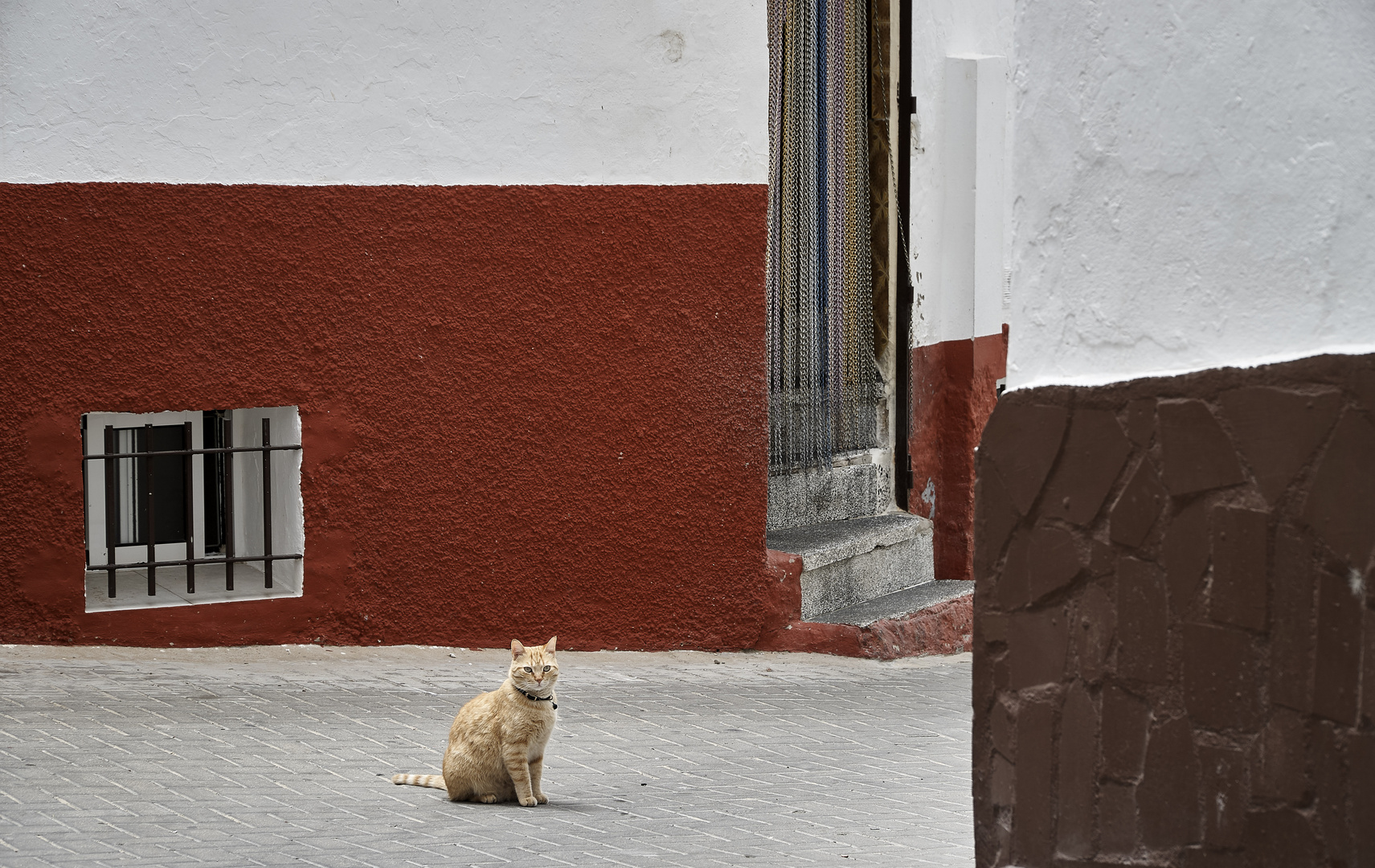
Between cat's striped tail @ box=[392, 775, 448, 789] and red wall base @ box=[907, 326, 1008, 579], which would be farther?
red wall base @ box=[907, 326, 1008, 579]

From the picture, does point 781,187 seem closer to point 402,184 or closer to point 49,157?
point 402,184

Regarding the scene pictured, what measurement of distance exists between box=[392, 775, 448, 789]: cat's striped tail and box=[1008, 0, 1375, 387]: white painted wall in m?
2.98

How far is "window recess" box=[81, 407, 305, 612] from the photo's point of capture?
24.5 feet

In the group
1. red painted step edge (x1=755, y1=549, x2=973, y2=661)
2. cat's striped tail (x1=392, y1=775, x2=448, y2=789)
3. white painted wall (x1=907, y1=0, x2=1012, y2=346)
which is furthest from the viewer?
white painted wall (x1=907, y1=0, x2=1012, y2=346)

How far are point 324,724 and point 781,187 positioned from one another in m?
4.54

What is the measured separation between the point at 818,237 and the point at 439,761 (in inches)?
187

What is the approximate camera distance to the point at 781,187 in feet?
30.5

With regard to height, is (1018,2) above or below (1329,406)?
above

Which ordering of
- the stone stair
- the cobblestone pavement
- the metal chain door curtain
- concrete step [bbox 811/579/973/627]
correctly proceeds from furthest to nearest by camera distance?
the metal chain door curtain, concrete step [bbox 811/579/973/627], the stone stair, the cobblestone pavement

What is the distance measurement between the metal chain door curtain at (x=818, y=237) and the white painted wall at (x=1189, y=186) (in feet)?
18.2

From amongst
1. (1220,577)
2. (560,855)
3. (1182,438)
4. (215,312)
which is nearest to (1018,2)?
(1182,438)

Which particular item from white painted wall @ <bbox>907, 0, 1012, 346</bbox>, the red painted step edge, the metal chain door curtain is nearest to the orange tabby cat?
the red painted step edge

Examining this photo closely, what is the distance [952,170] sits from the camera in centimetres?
1040

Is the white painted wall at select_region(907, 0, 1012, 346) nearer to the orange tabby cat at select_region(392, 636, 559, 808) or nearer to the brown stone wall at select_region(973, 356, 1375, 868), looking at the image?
the orange tabby cat at select_region(392, 636, 559, 808)
